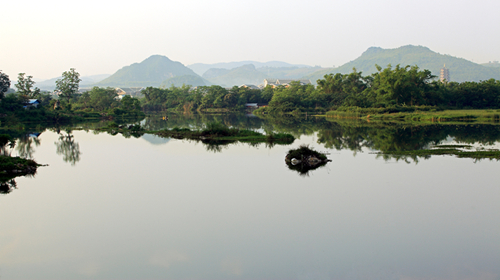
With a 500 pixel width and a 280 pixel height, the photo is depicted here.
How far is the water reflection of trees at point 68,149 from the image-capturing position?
45.5ft

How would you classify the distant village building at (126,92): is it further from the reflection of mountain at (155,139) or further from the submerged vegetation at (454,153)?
the submerged vegetation at (454,153)

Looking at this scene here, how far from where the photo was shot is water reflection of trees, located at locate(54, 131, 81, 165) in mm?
13880

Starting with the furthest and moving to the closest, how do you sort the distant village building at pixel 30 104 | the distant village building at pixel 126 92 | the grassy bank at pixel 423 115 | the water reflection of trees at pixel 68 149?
the distant village building at pixel 126 92 < the distant village building at pixel 30 104 < the grassy bank at pixel 423 115 < the water reflection of trees at pixel 68 149

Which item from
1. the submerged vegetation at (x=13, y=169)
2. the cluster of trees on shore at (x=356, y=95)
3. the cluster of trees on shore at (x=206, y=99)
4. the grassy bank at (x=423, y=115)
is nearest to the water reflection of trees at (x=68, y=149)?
the submerged vegetation at (x=13, y=169)

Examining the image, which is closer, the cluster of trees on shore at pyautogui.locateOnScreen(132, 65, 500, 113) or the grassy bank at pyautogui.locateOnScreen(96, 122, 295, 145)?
the grassy bank at pyautogui.locateOnScreen(96, 122, 295, 145)

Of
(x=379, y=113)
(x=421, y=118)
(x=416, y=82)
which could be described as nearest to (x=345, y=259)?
(x=421, y=118)

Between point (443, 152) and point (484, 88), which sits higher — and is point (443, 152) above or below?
below

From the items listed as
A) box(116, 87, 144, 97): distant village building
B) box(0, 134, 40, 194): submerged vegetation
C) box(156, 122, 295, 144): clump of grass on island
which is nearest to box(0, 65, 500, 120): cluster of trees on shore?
box(156, 122, 295, 144): clump of grass on island

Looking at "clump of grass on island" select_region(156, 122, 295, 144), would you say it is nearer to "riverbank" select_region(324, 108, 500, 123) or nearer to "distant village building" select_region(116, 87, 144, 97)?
"riverbank" select_region(324, 108, 500, 123)

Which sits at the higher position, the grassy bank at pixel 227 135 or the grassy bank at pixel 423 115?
the grassy bank at pixel 423 115

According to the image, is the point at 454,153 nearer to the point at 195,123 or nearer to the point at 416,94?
the point at 195,123

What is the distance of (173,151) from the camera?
15.4 meters

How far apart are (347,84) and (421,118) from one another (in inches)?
867

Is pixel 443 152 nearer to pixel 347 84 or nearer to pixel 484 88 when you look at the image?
pixel 484 88
